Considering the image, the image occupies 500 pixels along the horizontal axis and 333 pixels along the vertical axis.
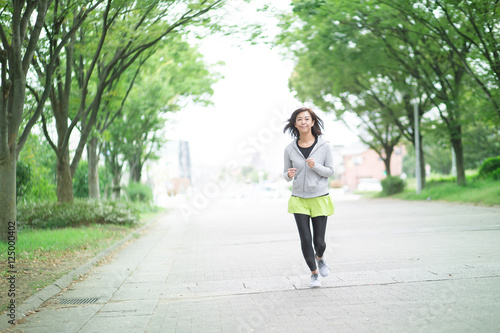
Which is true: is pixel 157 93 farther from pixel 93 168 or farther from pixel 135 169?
pixel 135 169

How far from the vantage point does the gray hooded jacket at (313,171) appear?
5609 millimetres

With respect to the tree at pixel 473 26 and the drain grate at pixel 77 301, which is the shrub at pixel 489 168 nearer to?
the tree at pixel 473 26

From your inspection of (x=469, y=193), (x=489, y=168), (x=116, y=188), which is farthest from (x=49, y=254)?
(x=489, y=168)

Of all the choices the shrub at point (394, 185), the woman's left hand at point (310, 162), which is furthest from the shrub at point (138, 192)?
the woman's left hand at point (310, 162)

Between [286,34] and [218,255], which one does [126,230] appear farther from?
[286,34]

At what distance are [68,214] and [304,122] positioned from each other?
988cm

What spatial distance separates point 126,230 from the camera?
14.3 meters

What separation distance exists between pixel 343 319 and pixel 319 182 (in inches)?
70.6

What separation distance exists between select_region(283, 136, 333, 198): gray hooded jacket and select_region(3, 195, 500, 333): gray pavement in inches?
41.3

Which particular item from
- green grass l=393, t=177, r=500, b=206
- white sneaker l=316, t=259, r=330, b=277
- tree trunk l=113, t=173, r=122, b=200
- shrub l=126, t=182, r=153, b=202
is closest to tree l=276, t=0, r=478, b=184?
green grass l=393, t=177, r=500, b=206

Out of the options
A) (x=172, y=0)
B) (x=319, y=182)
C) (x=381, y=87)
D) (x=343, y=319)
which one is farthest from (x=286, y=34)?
(x=381, y=87)

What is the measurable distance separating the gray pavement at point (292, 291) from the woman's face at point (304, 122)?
1.73 meters

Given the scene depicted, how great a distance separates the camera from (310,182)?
5.64 metres

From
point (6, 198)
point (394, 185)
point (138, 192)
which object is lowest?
point (394, 185)
